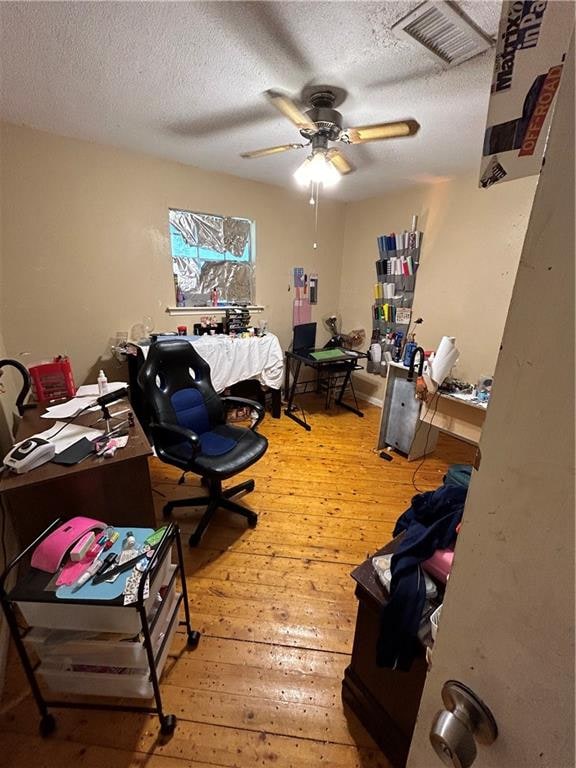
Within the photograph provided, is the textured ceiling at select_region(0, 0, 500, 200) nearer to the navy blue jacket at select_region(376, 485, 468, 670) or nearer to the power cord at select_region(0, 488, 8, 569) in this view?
the navy blue jacket at select_region(376, 485, 468, 670)

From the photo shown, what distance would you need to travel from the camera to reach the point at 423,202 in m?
3.10

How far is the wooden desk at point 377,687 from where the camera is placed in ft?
3.18

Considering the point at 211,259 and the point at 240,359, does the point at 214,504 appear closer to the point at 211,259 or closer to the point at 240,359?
the point at 240,359

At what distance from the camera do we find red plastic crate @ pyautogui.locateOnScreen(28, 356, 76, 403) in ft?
5.86

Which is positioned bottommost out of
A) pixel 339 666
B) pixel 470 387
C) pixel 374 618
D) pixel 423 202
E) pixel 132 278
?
pixel 339 666

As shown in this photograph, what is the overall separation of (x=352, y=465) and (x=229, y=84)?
2.62 m

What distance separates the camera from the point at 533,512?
13.6 inches

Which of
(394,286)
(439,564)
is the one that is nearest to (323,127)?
(394,286)

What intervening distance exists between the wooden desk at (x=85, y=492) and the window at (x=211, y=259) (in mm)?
2119

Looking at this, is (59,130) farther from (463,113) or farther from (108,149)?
(463,113)

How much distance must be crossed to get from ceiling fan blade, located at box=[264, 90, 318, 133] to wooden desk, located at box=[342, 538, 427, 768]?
201 centimetres

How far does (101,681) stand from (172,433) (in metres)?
1.04

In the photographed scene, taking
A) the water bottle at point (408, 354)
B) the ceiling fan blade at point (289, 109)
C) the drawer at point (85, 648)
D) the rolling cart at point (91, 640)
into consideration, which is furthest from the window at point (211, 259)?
the drawer at point (85, 648)

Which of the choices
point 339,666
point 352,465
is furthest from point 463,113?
point 339,666
